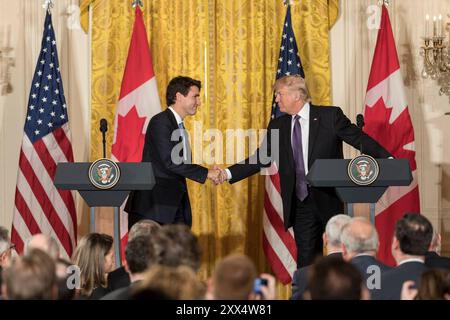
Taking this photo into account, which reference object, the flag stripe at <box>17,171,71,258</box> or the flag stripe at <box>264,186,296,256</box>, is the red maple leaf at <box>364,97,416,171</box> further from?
the flag stripe at <box>17,171,71,258</box>

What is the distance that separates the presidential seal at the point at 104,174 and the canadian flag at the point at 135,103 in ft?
5.20

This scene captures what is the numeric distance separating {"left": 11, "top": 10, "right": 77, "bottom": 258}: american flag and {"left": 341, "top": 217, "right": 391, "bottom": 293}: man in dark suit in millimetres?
3962

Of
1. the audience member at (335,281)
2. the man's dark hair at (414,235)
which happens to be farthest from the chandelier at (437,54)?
the audience member at (335,281)

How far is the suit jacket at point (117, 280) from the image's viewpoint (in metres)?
4.80

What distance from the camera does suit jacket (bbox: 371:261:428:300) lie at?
446 cm

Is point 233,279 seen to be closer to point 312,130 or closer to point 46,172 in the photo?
point 312,130

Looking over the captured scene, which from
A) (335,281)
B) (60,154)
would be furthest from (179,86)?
(335,281)

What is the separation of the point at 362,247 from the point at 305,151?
7.99 ft

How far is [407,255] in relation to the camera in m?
4.65

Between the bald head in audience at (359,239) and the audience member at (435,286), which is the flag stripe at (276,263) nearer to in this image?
the bald head in audience at (359,239)

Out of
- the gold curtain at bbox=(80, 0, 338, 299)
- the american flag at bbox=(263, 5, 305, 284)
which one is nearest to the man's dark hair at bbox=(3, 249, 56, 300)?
the american flag at bbox=(263, 5, 305, 284)

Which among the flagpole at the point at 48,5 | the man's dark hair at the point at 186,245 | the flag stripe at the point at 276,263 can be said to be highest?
the flagpole at the point at 48,5

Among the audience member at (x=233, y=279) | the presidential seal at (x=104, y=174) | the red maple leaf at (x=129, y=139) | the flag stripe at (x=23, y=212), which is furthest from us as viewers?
the red maple leaf at (x=129, y=139)

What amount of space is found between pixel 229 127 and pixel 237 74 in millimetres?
532
